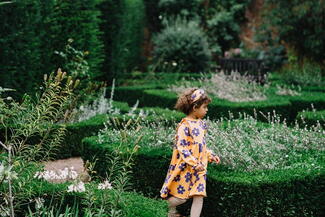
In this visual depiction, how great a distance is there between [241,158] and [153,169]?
0.91 metres

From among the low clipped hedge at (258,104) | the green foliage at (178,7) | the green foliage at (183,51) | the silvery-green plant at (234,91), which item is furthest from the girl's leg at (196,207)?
the green foliage at (178,7)

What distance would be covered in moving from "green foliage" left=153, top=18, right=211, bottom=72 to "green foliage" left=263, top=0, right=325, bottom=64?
2458 mm

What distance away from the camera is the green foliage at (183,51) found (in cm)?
1565

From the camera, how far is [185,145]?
4172 millimetres

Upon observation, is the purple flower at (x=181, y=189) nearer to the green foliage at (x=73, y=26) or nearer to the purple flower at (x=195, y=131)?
the purple flower at (x=195, y=131)

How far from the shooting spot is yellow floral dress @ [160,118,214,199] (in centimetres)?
411

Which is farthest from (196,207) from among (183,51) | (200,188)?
(183,51)

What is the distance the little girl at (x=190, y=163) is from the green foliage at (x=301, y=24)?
11301 mm

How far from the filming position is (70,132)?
6953 millimetres

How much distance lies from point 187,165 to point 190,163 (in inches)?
4.8

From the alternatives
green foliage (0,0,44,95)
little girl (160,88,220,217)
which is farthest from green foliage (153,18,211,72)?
little girl (160,88,220,217)

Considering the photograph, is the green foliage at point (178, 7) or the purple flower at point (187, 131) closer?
the purple flower at point (187, 131)

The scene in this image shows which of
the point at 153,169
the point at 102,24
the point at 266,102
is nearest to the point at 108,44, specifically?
the point at 102,24

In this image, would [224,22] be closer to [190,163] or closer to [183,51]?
[183,51]
